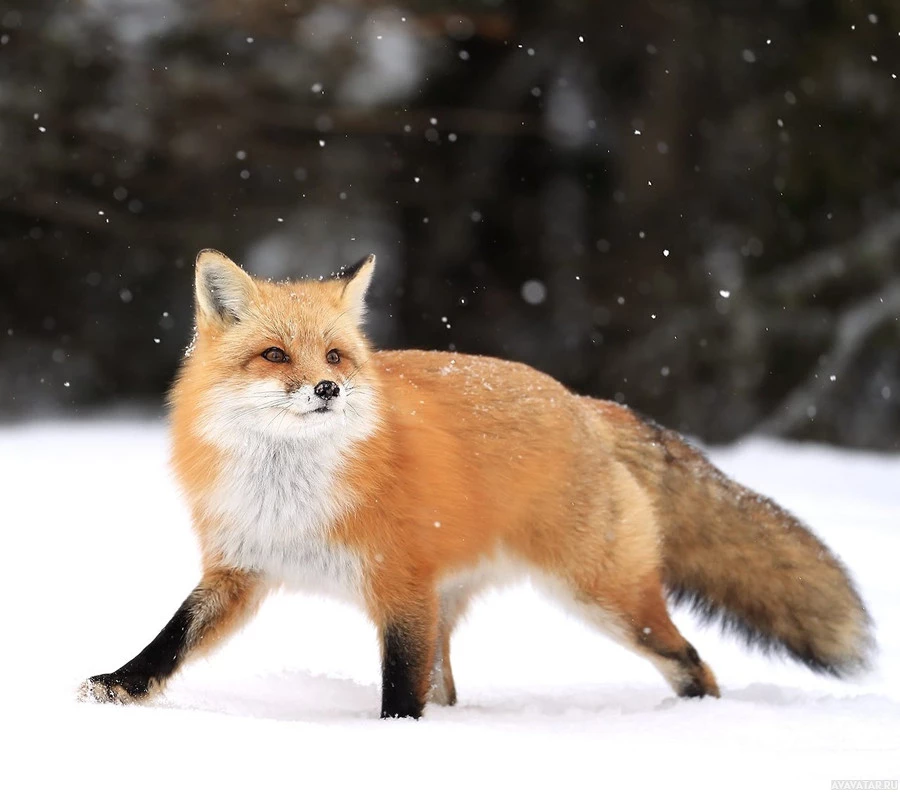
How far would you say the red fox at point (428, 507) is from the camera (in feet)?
11.3

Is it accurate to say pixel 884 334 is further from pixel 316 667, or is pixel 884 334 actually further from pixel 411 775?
pixel 411 775

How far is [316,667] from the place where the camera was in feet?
14.6

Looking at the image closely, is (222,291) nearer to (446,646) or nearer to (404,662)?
(404,662)

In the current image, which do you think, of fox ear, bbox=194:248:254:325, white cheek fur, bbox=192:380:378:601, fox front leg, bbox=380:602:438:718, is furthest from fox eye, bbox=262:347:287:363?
fox front leg, bbox=380:602:438:718

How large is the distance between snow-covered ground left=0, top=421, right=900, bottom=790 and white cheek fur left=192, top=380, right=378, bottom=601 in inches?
18.4

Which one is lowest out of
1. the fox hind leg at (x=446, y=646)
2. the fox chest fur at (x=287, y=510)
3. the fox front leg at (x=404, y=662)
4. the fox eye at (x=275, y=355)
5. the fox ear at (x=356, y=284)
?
the fox hind leg at (x=446, y=646)

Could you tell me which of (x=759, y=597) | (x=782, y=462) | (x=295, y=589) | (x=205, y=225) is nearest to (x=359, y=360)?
(x=295, y=589)

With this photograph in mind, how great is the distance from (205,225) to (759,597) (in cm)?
811

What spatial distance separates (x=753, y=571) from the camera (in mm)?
4277

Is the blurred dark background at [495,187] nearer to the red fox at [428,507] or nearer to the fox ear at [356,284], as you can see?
the red fox at [428,507]

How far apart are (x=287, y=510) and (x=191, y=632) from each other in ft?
1.66

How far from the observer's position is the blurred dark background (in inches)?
420

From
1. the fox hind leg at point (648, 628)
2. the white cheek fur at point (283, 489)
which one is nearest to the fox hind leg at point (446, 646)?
the fox hind leg at point (648, 628)

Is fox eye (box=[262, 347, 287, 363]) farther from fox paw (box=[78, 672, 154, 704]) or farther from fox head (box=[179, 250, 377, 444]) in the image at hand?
fox paw (box=[78, 672, 154, 704])
